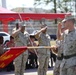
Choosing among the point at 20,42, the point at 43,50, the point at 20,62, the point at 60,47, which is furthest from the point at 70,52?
the point at 43,50

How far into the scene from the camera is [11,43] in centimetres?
1183

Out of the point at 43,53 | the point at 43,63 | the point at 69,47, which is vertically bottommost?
the point at 43,63

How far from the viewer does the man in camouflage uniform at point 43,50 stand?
8.66 metres

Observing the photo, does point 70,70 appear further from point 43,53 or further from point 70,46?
point 43,53

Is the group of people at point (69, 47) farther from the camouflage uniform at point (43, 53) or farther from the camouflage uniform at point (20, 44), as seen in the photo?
the camouflage uniform at point (43, 53)

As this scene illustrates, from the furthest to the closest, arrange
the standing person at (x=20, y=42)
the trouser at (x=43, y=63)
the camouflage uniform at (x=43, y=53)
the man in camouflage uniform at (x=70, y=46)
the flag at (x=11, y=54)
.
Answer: the trouser at (x=43, y=63) < the camouflage uniform at (x=43, y=53) < the standing person at (x=20, y=42) < the flag at (x=11, y=54) < the man in camouflage uniform at (x=70, y=46)

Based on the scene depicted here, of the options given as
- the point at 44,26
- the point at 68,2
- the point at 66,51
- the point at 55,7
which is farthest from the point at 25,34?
the point at 68,2

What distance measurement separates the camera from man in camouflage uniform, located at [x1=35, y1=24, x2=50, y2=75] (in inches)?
341

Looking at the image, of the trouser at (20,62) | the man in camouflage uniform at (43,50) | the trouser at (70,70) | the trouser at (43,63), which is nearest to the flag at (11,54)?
the trouser at (20,62)

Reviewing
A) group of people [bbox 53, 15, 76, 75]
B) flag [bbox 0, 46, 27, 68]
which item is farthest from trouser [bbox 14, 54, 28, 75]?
group of people [bbox 53, 15, 76, 75]

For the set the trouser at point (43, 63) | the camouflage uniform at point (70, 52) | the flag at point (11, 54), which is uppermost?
the camouflage uniform at point (70, 52)

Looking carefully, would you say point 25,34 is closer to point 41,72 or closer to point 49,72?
point 41,72

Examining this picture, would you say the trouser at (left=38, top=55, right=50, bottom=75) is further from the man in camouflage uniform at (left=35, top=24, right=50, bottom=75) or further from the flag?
the flag

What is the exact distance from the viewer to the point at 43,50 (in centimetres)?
899
